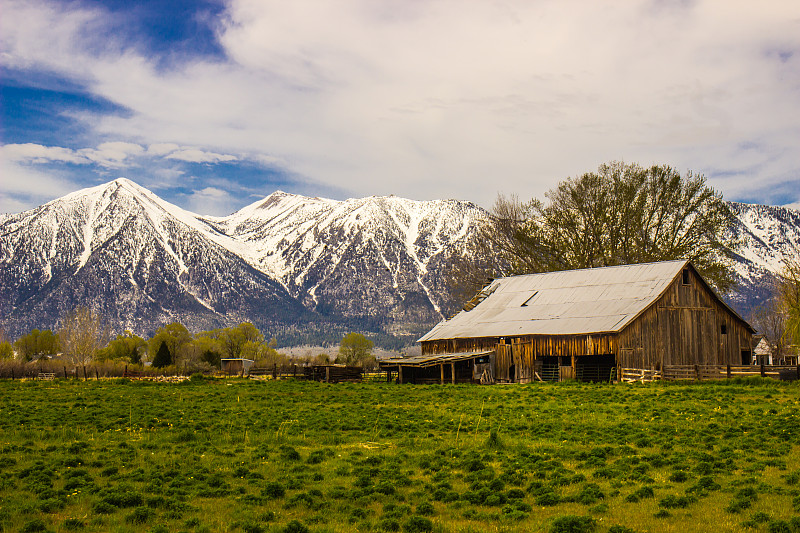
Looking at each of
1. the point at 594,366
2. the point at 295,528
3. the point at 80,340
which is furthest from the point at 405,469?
the point at 80,340

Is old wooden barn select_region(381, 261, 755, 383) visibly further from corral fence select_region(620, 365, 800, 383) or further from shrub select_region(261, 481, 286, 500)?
shrub select_region(261, 481, 286, 500)

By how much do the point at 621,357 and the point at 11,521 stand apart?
151ft

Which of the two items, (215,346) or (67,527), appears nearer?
(67,527)

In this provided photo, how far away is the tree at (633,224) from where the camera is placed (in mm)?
70062

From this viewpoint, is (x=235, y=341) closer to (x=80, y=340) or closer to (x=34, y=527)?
(x=80, y=340)

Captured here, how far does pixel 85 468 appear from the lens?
55.5ft

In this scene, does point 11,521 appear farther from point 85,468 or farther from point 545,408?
point 545,408

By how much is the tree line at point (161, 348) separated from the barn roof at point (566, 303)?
33026mm

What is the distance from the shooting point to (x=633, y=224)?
71500 millimetres

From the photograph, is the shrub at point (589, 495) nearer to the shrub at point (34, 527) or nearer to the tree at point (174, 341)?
the shrub at point (34, 527)

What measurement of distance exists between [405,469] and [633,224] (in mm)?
59802

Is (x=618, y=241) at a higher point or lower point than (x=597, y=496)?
higher

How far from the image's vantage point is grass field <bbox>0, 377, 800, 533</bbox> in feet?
41.9

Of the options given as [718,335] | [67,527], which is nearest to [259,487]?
[67,527]
